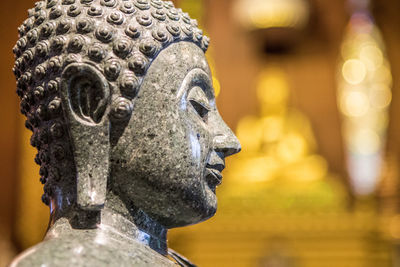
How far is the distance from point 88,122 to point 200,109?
1.00ft

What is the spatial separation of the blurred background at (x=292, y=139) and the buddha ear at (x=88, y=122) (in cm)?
287

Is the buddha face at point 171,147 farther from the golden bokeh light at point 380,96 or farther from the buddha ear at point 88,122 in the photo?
the golden bokeh light at point 380,96

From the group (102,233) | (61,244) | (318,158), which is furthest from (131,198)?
(318,158)

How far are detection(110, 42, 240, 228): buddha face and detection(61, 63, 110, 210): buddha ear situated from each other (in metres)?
0.04

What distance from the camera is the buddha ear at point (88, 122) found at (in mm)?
1705

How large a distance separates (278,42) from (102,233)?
5.41 metres

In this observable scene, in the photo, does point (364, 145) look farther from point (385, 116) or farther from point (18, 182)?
point (18, 182)

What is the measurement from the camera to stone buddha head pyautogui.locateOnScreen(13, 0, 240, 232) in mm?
1724

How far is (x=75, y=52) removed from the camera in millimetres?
1741

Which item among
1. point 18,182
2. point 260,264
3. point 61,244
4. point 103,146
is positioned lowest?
point 260,264

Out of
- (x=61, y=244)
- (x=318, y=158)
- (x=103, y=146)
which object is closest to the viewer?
(x=61, y=244)

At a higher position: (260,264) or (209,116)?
(209,116)

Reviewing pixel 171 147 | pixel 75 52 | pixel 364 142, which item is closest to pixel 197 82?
pixel 171 147

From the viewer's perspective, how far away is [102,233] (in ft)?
5.54
